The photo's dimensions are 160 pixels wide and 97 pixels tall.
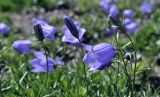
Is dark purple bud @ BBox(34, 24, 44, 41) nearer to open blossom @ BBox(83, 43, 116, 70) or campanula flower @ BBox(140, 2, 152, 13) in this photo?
open blossom @ BBox(83, 43, 116, 70)

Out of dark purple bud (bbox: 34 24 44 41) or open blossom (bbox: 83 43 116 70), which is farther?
dark purple bud (bbox: 34 24 44 41)

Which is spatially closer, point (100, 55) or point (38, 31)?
point (100, 55)

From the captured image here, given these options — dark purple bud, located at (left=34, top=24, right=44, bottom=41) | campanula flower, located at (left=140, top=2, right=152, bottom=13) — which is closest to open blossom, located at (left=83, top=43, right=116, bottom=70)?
dark purple bud, located at (left=34, top=24, right=44, bottom=41)

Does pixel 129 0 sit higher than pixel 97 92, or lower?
higher

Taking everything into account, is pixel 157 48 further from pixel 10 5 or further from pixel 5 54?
pixel 10 5

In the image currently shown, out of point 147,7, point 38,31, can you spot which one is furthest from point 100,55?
point 147,7

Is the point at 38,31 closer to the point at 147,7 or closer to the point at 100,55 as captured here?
the point at 100,55

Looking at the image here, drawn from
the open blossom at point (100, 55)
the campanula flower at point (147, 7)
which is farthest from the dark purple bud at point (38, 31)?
the campanula flower at point (147, 7)

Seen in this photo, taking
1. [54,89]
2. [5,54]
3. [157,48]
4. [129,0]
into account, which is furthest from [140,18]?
[54,89]

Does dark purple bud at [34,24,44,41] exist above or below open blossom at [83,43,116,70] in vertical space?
above
